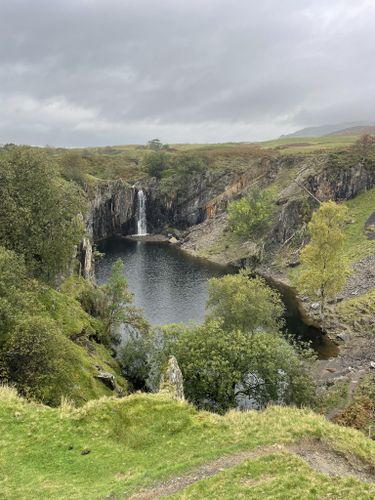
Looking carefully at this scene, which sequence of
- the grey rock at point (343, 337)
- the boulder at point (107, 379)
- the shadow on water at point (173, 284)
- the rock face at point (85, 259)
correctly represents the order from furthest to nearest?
the shadow on water at point (173, 284) < the rock face at point (85, 259) < the grey rock at point (343, 337) < the boulder at point (107, 379)

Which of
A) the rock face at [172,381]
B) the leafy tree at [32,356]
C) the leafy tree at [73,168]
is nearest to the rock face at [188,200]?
the leafy tree at [73,168]

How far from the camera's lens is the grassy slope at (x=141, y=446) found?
20156mm

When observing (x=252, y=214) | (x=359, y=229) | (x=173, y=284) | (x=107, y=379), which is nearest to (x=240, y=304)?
(x=107, y=379)

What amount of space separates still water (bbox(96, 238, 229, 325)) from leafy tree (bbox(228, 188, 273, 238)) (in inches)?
555

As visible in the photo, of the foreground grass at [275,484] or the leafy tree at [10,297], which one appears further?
the leafy tree at [10,297]

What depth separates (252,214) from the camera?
12462 cm

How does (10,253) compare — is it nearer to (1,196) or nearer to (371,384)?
(1,196)

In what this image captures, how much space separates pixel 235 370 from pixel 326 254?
1559 inches

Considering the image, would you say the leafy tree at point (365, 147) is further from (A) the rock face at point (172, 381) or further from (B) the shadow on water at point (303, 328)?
(A) the rock face at point (172, 381)

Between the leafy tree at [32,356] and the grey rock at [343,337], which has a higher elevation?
the leafy tree at [32,356]

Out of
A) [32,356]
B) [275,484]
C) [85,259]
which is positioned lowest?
[275,484]

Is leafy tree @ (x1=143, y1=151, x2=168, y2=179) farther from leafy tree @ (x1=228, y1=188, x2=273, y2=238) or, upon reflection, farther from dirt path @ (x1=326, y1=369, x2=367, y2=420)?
dirt path @ (x1=326, y1=369, x2=367, y2=420)

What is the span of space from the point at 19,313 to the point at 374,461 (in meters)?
25.1

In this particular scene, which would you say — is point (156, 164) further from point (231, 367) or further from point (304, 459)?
point (304, 459)
